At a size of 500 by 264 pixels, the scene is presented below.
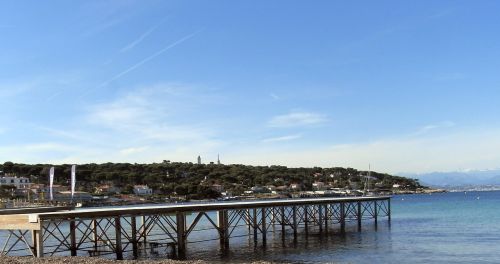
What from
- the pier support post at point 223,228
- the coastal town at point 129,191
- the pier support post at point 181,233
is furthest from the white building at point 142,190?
the pier support post at point 181,233

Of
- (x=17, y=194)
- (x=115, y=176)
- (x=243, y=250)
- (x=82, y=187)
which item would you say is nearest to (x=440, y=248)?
(x=243, y=250)

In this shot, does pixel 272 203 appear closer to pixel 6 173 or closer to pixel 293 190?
pixel 6 173

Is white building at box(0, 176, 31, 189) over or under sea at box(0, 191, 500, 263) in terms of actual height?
over

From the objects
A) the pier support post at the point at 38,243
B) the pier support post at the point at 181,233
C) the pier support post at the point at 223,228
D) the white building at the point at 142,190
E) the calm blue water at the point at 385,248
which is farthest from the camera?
the white building at the point at 142,190

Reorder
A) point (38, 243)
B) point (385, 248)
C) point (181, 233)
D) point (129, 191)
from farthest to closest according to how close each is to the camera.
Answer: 1. point (129, 191)
2. point (385, 248)
3. point (181, 233)
4. point (38, 243)

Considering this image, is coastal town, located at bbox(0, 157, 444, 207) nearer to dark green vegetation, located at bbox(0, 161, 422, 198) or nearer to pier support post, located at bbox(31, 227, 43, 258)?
dark green vegetation, located at bbox(0, 161, 422, 198)

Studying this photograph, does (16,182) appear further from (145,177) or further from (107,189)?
(145,177)

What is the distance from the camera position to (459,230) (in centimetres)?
4947

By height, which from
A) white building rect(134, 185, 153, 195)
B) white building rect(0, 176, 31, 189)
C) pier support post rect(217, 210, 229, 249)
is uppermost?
white building rect(0, 176, 31, 189)

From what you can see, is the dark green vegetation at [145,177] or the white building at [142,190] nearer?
the white building at [142,190]

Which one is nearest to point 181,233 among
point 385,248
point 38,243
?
point 38,243

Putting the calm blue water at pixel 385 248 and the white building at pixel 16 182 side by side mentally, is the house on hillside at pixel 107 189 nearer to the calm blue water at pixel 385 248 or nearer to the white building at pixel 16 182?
the white building at pixel 16 182

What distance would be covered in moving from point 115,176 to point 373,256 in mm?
150918

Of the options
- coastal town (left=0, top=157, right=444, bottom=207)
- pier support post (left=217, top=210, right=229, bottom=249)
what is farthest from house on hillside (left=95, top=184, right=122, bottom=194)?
pier support post (left=217, top=210, right=229, bottom=249)
